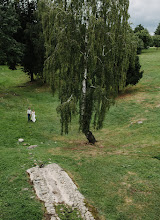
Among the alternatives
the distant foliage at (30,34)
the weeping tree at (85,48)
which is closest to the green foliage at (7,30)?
the distant foliage at (30,34)

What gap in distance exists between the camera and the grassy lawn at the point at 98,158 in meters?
8.60

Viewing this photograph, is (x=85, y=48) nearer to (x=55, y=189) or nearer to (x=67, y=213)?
(x=55, y=189)

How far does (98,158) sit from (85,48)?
281 inches

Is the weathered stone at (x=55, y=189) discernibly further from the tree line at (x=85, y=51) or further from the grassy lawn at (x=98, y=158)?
the tree line at (x=85, y=51)

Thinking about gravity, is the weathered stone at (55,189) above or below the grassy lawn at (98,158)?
above

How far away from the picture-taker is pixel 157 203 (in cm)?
893

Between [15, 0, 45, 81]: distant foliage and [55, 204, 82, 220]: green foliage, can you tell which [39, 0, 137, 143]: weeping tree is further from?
[15, 0, 45, 81]: distant foliage

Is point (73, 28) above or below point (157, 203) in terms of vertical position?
above

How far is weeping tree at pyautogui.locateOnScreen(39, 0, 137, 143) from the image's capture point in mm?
12156

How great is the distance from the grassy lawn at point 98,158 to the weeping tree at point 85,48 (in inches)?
116

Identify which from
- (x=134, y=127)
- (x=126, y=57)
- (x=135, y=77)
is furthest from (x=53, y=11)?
(x=135, y=77)

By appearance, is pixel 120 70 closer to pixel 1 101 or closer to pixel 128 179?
pixel 128 179

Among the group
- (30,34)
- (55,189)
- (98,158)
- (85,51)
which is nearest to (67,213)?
(55,189)

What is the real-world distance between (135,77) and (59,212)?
24.1 meters
